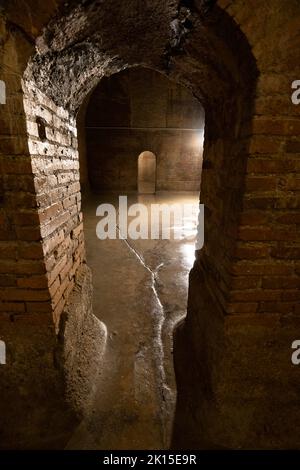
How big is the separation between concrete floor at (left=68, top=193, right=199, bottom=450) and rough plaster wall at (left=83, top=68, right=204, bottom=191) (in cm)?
638

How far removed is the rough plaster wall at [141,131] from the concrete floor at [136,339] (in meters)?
6.38

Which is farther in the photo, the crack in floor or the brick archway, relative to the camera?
the crack in floor

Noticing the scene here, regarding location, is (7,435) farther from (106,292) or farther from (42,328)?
(106,292)

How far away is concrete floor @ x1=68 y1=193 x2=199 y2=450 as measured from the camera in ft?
5.34

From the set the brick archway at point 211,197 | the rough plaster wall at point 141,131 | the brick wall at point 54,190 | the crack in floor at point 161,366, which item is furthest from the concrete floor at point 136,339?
the rough plaster wall at point 141,131

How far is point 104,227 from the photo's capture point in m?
5.92

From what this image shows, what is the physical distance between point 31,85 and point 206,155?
1.41m

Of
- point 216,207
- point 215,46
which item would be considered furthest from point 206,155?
point 215,46

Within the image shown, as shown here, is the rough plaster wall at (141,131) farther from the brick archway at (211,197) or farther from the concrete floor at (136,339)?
the brick archway at (211,197)

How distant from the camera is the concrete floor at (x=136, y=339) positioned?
5.34 ft

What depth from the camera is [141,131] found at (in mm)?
10031

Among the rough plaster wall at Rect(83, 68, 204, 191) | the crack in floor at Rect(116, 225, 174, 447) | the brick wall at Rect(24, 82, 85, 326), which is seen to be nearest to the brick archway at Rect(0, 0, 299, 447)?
the brick wall at Rect(24, 82, 85, 326)

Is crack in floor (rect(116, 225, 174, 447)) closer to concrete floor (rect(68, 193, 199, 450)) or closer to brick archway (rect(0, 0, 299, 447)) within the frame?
concrete floor (rect(68, 193, 199, 450))

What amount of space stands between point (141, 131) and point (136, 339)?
940 cm
